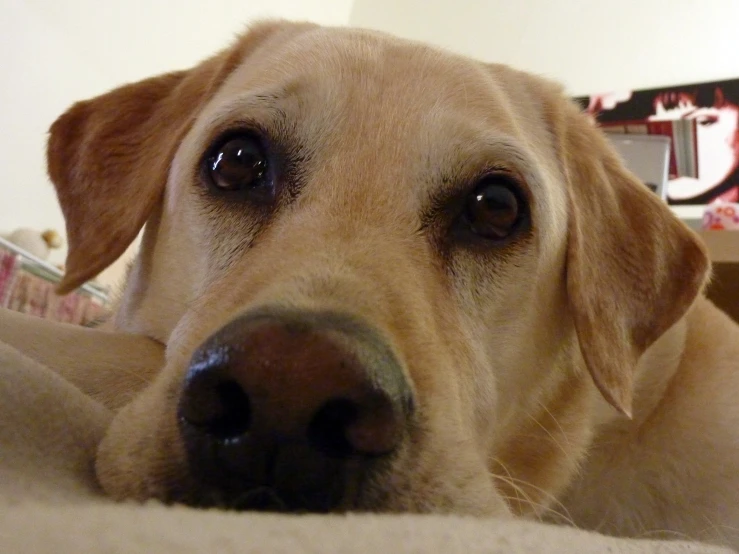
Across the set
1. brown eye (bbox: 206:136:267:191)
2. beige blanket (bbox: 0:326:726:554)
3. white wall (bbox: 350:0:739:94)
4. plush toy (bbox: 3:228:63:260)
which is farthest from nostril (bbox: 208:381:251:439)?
white wall (bbox: 350:0:739:94)

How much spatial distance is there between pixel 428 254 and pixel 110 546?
2.65 ft

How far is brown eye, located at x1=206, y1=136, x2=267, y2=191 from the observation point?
1227 millimetres

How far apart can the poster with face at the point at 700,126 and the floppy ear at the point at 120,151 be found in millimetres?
2616

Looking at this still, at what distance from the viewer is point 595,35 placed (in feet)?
15.0

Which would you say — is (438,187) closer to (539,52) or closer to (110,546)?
(110,546)

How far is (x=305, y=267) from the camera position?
34.2 inches

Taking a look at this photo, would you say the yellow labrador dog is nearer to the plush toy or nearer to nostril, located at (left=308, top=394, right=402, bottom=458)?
nostril, located at (left=308, top=394, right=402, bottom=458)

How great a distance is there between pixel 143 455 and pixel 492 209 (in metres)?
0.75

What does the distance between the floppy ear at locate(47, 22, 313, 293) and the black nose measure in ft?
2.60

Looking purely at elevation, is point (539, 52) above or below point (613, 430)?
above

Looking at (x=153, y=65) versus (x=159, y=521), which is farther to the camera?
(x=153, y=65)

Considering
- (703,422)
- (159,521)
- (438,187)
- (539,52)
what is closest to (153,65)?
(539,52)

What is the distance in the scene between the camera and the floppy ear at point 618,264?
4.08 feet

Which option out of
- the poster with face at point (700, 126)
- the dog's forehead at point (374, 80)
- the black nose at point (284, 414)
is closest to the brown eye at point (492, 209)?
the dog's forehead at point (374, 80)
